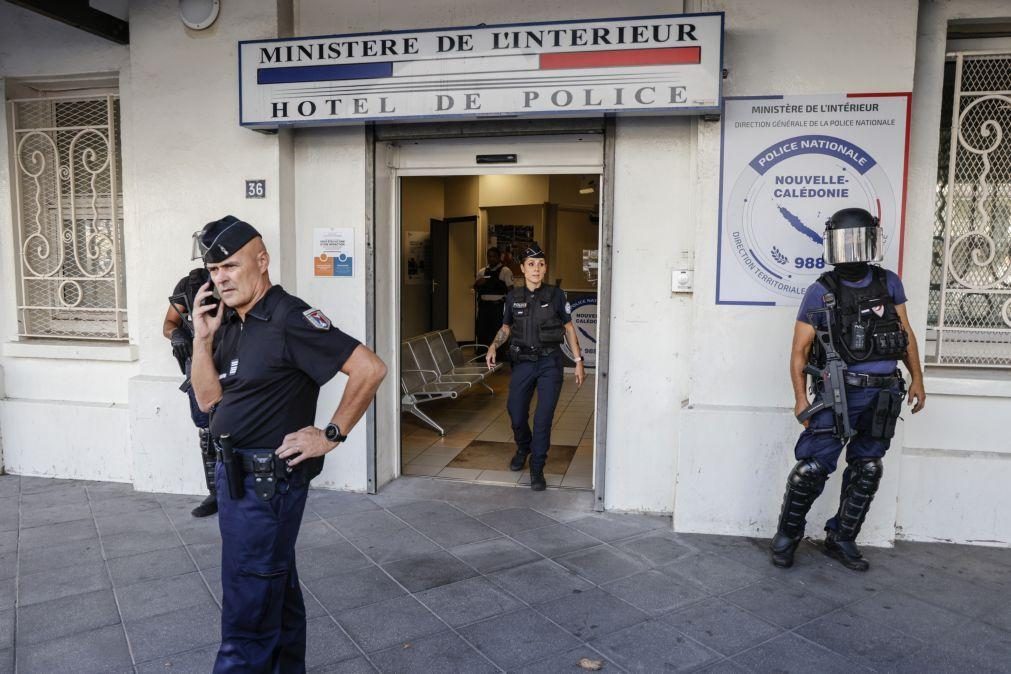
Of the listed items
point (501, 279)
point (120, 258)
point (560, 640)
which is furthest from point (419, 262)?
point (560, 640)

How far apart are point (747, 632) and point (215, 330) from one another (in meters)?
2.69

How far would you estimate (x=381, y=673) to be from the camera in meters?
3.03

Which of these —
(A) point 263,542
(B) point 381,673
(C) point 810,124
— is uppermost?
(C) point 810,124

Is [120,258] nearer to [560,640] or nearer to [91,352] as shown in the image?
[91,352]

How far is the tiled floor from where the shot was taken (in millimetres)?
5840

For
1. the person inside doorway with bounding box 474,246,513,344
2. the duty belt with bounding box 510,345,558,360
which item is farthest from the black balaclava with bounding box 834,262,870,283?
the person inside doorway with bounding box 474,246,513,344

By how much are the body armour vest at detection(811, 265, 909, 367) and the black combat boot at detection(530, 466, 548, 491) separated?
94.8 inches

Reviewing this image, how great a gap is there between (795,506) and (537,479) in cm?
200

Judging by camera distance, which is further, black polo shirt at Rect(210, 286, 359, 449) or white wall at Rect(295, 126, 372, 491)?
white wall at Rect(295, 126, 372, 491)

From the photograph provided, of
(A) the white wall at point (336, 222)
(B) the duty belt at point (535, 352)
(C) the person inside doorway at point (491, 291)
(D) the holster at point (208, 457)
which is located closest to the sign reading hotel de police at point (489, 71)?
(A) the white wall at point (336, 222)

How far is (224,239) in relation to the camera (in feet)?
8.27

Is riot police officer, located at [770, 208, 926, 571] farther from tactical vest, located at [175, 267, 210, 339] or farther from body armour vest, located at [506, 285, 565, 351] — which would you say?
tactical vest, located at [175, 267, 210, 339]

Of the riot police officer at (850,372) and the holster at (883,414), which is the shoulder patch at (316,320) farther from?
the holster at (883,414)

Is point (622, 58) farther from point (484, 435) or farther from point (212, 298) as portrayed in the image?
point (484, 435)
